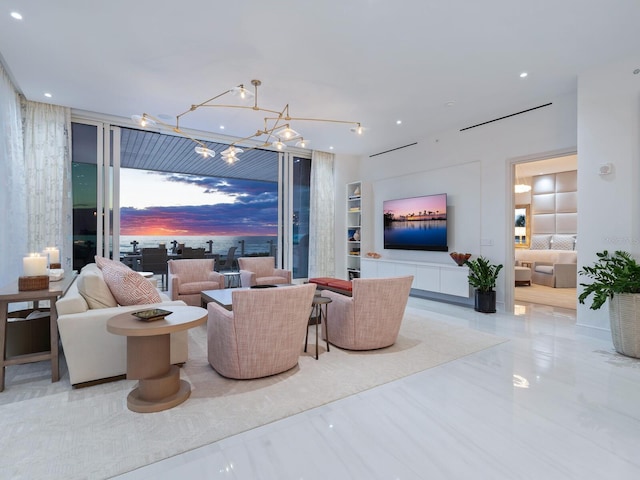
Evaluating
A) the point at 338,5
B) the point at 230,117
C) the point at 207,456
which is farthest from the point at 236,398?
the point at 230,117

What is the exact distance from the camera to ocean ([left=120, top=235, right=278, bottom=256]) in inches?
300

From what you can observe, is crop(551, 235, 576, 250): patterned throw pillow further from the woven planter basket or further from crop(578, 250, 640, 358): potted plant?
the woven planter basket

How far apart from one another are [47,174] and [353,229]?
229 inches

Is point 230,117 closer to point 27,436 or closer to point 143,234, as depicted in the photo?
point 143,234

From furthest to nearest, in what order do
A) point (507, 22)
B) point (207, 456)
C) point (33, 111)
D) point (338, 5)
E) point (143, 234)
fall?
point (143, 234) < point (33, 111) < point (507, 22) < point (338, 5) < point (207, 456)

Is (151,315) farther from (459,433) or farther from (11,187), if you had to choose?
(11,187)

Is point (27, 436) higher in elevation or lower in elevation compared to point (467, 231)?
lower

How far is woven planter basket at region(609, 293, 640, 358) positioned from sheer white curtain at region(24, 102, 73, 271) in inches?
281

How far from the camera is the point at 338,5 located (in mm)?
2828

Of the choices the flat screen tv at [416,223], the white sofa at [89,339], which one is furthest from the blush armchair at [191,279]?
the flat screen tv at [416,223]

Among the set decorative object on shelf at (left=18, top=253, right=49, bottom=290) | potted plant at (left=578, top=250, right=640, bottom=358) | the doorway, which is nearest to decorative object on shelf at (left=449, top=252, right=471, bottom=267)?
potted plant at (left=578, top=250, right=640, bottom=358)

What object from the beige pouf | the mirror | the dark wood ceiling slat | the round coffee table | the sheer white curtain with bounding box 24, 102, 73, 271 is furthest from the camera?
the mirror

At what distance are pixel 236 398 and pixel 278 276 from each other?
3.57m

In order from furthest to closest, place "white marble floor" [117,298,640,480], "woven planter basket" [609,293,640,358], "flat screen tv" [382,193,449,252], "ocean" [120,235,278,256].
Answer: "ocean" [120,235,278,256] → "flat screen tv" [382,193,449,252] → "woven planter basket" [609,293,640,358] → "white marble floor" [117,298,640,480]
